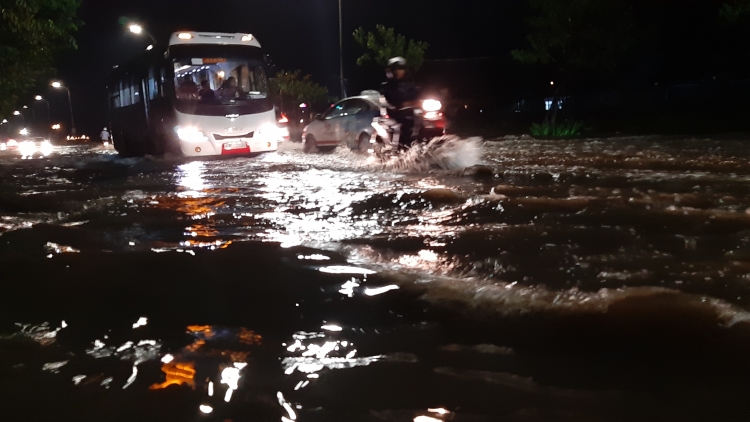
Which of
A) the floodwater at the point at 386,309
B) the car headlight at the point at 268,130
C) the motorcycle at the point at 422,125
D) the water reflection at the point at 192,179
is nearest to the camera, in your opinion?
the floodwater at the point at 386,309

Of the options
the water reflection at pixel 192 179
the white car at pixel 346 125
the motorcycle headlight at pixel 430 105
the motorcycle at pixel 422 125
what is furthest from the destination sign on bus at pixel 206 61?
the motorcycle headlight at pixel 430 105

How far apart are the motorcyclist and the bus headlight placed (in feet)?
17.8

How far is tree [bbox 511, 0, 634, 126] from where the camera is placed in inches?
782

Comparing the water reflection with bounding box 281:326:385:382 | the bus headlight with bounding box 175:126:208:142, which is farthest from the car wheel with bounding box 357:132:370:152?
the water reflection with bounding box 281:326:385:382

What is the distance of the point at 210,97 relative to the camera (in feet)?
48.4

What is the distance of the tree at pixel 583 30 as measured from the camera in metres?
19.9

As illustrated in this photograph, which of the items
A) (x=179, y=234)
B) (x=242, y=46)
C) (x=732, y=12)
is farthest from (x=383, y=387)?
(x=732, y=12)

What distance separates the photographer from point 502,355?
2881 mm

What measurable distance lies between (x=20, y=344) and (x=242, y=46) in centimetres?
1305

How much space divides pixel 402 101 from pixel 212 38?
6367 mm

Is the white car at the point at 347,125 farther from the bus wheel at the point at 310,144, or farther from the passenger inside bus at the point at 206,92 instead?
the passenger inside bus at the point at 206,92

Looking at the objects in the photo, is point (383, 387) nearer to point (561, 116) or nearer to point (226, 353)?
point (226, 353)

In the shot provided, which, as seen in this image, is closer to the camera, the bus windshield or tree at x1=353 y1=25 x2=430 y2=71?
the bus windshield

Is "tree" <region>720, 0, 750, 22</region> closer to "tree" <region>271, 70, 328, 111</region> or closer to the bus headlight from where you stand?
the bus headlight
